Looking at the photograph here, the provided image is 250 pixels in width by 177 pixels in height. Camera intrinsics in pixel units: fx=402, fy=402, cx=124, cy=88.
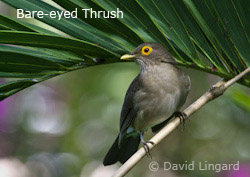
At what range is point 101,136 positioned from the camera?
6234 millimetres

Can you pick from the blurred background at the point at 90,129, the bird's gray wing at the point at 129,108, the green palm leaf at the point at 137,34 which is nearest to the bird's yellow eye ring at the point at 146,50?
the bird's gray wing at the point at 129,108

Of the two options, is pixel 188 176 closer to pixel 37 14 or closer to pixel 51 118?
pixel 51 118

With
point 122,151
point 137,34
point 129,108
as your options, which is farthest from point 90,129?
point 137,34

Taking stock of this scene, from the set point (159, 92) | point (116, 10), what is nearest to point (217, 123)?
point (159, 92)

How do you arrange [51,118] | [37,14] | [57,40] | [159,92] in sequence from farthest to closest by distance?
[51,118] → [159,92] → [37,14] → [57,40]

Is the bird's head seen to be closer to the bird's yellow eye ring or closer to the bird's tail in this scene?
the bird's yellow eye ring

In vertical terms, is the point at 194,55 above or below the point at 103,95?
below

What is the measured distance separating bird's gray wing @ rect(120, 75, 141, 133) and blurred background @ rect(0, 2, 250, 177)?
5.68ft

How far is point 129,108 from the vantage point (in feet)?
11.9

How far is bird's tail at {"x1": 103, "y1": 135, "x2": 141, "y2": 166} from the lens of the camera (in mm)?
3780

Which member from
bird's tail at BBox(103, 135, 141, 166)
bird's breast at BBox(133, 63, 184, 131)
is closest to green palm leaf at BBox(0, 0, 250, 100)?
bird's breast at BBox(133, 63, 184, 131)

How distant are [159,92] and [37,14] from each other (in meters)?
1.42

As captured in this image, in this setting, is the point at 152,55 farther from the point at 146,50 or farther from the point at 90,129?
the point at 90,129

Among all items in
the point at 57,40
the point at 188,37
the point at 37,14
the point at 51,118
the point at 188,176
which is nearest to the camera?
the point at 57,40
